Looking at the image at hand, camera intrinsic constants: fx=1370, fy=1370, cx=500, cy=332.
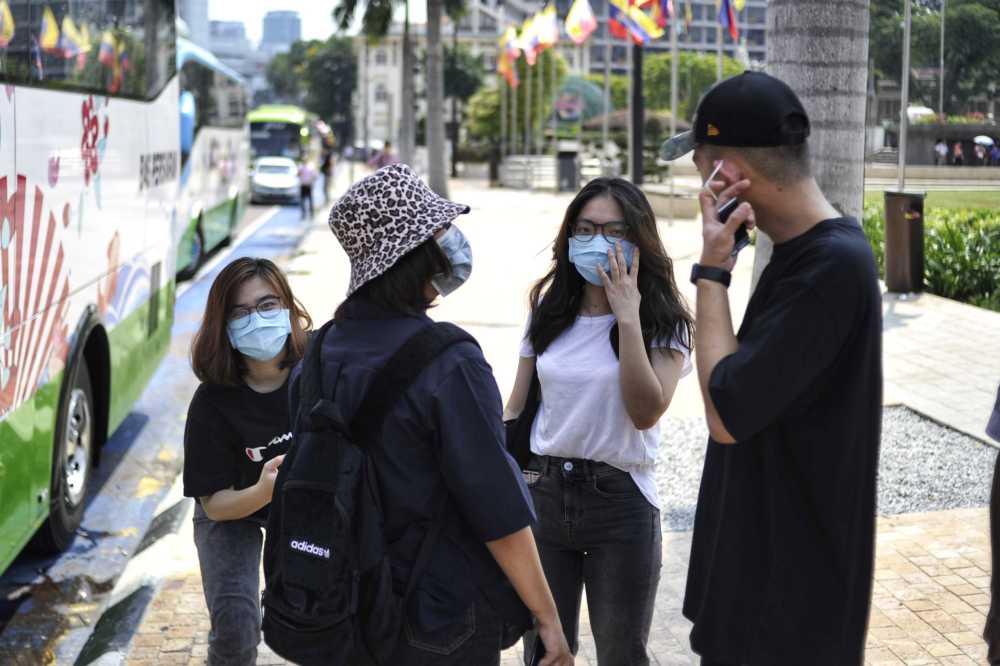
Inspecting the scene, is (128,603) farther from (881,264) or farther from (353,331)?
(881,264)

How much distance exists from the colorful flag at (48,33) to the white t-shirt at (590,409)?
3728 mm

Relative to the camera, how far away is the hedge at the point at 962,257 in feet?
46.3

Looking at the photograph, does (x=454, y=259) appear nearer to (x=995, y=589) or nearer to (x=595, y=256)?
(x=595, y=256)

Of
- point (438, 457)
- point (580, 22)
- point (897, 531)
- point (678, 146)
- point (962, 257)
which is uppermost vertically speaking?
point (580, 22)

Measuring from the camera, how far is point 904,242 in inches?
565

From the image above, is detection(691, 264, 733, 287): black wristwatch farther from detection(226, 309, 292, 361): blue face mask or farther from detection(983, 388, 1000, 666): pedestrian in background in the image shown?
detection(226, 309, 292, 361): blue face mask

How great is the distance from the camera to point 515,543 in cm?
294

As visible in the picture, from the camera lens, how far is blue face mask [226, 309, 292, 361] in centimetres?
420

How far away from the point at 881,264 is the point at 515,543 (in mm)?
13817

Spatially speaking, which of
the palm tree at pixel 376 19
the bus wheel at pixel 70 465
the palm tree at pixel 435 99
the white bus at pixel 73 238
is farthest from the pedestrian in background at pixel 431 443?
the palm tree at pixel 376 19

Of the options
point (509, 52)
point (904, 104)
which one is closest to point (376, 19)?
point (509, 52)

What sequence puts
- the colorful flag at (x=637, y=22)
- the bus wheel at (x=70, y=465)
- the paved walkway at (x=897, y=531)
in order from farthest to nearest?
the colorful flag at (x=637, y=22) < the bus wheel at (x=70, y=465) < the paved walkway at (x=897, y=531)

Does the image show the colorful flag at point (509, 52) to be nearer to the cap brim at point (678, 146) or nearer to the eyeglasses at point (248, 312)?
the eyeglasses at point (248, 312)

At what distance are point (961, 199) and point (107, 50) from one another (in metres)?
8.09
